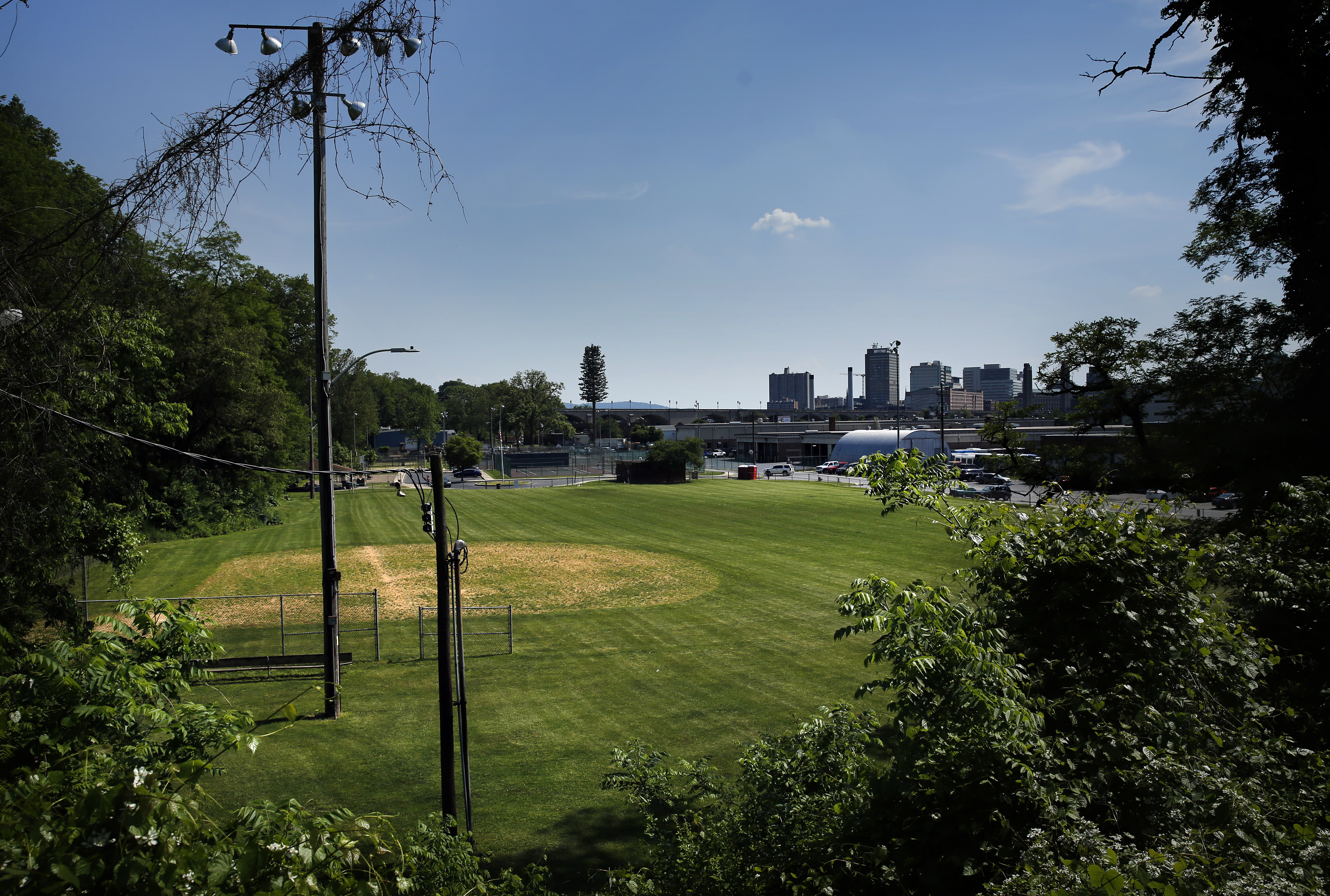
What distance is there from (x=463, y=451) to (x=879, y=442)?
48871 millimetres

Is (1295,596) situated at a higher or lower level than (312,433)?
Result: lower

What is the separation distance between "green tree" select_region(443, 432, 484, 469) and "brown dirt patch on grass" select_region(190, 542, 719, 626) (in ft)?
159

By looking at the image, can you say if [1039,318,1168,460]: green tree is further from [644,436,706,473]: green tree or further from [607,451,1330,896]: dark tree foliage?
[644,436,706,473]: green tree

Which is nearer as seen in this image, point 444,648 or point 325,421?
point 444,648

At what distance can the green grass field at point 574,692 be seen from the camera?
11.9m

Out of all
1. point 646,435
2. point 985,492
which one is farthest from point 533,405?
point 985,492

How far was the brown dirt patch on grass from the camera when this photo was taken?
25438mm

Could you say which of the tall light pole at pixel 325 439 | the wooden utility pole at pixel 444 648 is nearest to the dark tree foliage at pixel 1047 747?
the wooden utility pole at pixel 444 648

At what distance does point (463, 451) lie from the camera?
280ft

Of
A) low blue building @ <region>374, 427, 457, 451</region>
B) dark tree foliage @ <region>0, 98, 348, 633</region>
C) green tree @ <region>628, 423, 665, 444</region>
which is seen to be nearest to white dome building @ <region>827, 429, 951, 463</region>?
green tree @ <region>628, 423, 665, 444</region>

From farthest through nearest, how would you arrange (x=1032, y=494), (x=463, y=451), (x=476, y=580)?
(x=463, y=451), (x=1032, y=494), (x=476, y=580)

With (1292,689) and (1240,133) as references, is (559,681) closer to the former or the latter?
(1292,689)

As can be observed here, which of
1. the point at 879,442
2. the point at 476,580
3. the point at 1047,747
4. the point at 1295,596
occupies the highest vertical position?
the point at 879,442

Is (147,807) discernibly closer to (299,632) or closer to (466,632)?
(466,632)
